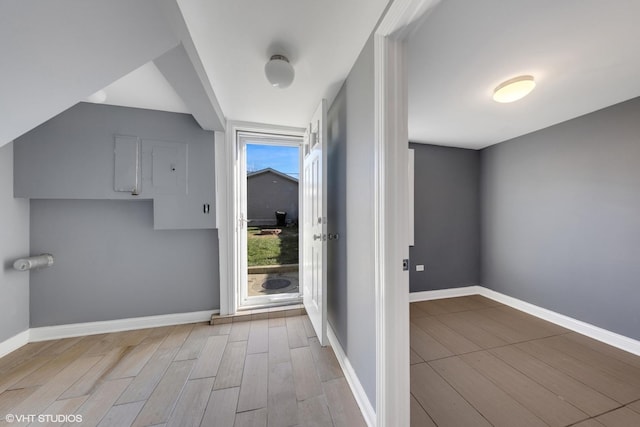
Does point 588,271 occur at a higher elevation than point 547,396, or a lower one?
higher

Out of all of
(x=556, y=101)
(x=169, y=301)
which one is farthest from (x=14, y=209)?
(x=556, y=101)

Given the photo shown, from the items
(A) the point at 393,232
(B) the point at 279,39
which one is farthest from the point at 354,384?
(B) the point at 279,39

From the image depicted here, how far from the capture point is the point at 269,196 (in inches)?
112

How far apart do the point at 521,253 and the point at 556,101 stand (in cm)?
178

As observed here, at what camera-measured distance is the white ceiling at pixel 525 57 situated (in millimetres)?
1055

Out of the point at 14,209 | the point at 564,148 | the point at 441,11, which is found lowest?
the point at 14,209

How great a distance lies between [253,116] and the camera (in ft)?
7.18

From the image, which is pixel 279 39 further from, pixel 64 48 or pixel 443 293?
pixel 443 293

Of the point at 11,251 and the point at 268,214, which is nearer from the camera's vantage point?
the point at 11,251

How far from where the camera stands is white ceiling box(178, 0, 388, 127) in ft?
3.37

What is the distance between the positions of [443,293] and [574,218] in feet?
5.44

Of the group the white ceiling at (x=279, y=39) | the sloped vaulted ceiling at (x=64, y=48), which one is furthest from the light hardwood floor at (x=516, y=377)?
the sloped vaulted ceiling at (x=64, y=48)

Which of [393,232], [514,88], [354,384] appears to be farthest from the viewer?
[514,88]

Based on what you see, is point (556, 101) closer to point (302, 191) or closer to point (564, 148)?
point (564, 148)
